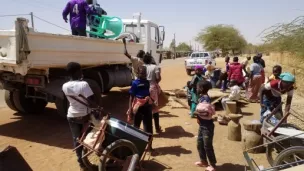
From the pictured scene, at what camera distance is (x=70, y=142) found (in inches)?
214

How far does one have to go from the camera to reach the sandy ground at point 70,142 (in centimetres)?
446

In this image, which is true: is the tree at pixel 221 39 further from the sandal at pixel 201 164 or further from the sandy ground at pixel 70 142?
the sandal at pixel 201 164

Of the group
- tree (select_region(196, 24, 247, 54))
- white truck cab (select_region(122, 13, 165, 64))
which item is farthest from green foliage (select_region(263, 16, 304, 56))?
tree (select_region(196, 24, 247, 54))

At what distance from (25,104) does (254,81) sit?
6347mm

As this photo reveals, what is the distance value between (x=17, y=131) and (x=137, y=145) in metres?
3.40

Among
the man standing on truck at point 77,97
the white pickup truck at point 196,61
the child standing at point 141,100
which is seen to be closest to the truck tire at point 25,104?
the child standing at point 141,100

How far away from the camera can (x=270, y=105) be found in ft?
16.8

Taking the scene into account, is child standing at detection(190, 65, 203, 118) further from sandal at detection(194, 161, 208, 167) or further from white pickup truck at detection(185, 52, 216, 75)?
white pickup truck at detection(185, 52, 216, 75)

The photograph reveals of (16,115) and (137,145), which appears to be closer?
(137,145)

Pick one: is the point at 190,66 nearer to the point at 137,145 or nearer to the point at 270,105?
the point at 270,105

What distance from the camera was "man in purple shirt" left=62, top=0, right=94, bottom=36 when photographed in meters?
7.12

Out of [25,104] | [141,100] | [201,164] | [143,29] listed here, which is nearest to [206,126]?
[201,164]

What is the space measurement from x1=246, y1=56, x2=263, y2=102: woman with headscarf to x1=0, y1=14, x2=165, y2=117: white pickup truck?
11.9ft

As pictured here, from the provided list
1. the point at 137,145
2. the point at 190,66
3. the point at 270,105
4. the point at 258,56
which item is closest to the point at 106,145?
the point at 137,145
